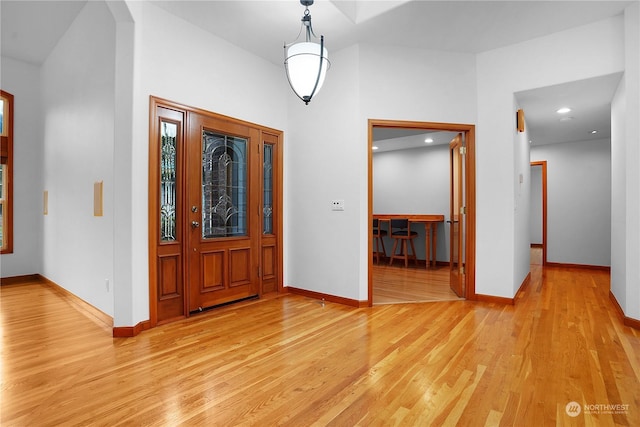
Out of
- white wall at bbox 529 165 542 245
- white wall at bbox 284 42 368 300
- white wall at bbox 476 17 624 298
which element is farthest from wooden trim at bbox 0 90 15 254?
white wall at bbox 529 165 542 245

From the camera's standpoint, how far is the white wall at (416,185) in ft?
22.6

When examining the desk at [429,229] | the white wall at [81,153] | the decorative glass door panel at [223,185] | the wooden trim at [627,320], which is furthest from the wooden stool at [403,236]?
the white wall at [81,153]

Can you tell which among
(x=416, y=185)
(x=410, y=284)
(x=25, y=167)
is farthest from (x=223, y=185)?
(x=416, y=185)

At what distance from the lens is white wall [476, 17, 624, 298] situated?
12.2 ft

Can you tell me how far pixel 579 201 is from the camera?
644cm

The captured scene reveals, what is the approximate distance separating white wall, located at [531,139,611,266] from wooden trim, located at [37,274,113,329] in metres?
7.52

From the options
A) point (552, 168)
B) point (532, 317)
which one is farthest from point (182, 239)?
point (552, 168)

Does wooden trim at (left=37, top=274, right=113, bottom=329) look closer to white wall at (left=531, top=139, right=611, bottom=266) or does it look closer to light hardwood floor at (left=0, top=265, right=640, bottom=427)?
light hardwood floor at (left=0, top=265, right=640, bottom=427)

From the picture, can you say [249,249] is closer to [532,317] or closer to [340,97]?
[340,97]

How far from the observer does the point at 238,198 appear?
404cm

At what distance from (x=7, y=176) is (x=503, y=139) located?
23.4ft

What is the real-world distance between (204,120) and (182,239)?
4.27 ft

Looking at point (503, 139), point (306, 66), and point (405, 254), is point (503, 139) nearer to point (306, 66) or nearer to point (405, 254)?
point (306, 66)

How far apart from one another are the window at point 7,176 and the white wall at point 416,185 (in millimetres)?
6617
